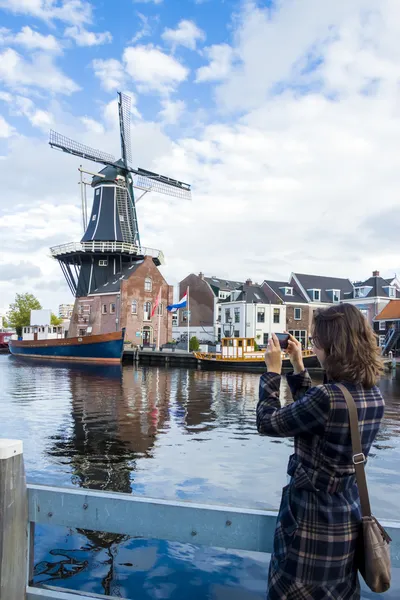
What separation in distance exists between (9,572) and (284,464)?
7424 mm

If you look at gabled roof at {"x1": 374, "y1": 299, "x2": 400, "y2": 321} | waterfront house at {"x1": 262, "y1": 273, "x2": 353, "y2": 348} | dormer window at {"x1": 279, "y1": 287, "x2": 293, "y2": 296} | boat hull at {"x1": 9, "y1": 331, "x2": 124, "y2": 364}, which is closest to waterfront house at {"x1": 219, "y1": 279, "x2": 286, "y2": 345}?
waterfront house at {"x1": 262, "y1": 273, "x2": 353, "y2": 348}

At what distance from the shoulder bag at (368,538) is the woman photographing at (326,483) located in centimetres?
3

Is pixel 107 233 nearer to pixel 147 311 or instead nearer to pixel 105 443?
pixel 147 311

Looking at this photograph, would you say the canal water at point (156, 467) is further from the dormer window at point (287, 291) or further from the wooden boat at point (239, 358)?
the dormer window at point (287, 291)

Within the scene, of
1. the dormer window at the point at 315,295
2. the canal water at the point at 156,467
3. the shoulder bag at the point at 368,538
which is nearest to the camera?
the shoulder bag at the point at 368,538

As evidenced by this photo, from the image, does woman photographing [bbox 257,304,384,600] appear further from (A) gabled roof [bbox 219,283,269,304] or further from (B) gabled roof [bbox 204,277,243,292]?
(B) gabled roof [bbox 204,277,243,292]

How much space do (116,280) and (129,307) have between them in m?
3.47

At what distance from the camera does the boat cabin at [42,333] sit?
52688 millimetres

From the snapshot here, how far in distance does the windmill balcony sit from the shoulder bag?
162 feet

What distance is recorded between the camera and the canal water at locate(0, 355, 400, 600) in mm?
4816

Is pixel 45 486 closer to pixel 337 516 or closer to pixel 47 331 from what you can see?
pixel 337 516

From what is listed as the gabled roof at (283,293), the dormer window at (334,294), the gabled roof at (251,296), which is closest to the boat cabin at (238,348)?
the gabled roof at (251,296)

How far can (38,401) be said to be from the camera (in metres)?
17.4

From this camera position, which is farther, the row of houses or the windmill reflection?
the row of houses
